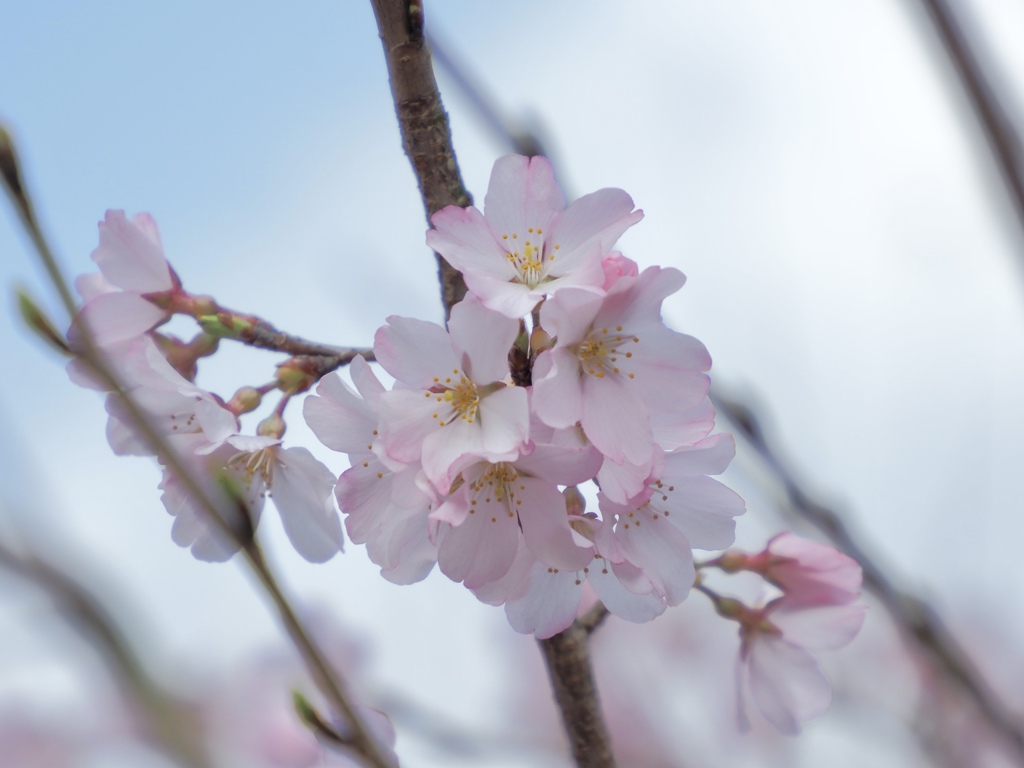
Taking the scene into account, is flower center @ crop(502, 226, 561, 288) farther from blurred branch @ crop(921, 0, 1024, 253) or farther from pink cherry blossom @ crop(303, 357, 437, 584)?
blurred branch @ crop(921, 0, 1024, 253)

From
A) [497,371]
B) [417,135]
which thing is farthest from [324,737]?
[417,135]

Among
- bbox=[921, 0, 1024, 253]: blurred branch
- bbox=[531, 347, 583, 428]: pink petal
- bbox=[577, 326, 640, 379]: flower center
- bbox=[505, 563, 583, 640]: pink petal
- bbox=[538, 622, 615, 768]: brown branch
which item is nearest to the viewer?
bbox=[921, 0, 1024, 253]: blurred branch

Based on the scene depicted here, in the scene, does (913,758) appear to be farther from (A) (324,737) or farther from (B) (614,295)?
(A) (324,737)

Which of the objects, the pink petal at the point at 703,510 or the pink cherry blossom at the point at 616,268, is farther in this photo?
the pink petal at the point at 703,510

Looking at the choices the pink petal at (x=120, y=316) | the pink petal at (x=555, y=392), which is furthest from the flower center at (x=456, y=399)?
the pink petal at (x=120, y=316)

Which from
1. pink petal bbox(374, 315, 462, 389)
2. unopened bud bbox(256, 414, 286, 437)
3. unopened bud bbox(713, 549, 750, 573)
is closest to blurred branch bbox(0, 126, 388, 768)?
pink petal bbox(374, 315, 462, 389)

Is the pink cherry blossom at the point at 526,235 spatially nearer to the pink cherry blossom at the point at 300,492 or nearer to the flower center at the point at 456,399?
the flower center at the point at 456,399
